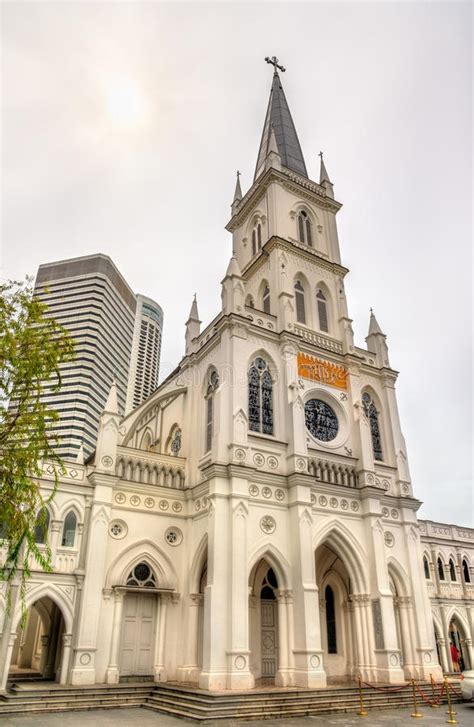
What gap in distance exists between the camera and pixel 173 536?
2127cm

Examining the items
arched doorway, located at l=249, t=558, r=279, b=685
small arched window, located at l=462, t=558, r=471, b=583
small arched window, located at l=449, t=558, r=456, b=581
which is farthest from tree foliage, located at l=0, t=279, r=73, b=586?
small arched window, located at l=462, t=558, r=471, b=583

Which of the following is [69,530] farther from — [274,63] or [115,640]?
[274,63]

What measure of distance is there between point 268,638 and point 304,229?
830 inches

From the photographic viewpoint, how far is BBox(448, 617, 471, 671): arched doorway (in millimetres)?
29109

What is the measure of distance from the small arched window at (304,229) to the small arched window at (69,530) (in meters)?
19.0

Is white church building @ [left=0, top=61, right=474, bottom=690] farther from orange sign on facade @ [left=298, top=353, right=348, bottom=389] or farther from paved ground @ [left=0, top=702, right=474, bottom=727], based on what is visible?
paved ground @ [left=0, top=702, right=474, bottom=727]

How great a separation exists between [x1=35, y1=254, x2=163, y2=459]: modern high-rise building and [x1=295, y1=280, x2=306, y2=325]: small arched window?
46961 millimetres

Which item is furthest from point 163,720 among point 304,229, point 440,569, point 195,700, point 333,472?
point 304,229

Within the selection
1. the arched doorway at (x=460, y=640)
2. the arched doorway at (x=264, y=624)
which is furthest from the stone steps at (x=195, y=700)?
the arched doorway at (x=460, y=640)

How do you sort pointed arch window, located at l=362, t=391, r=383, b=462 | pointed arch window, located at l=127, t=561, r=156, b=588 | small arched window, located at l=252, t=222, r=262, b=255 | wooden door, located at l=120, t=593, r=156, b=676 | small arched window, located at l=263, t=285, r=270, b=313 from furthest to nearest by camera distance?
1. small arched window, located at l=252, t=222, r=262, b=255
2. small arched window, located at l=263, t=285, r=270, b=313
3. pointed arch window, located at l=362, t=391, r=383, b=462
4. pointed arch window, located at l=127, t=561, r=156, b=588
5. wooden door, located at l=120, t=593, r=156, b=676

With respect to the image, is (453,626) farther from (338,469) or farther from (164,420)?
(164,420)

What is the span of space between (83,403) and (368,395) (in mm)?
56402

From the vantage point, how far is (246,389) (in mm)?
22203

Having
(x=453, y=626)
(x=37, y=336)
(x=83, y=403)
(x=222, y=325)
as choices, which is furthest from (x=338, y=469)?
(x=83, y=403)
